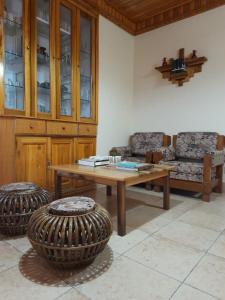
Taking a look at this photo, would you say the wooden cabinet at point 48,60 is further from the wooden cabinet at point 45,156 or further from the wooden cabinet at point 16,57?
the wooden cabinet at point 45,156

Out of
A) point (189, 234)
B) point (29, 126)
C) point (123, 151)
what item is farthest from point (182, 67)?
point (189, 234)

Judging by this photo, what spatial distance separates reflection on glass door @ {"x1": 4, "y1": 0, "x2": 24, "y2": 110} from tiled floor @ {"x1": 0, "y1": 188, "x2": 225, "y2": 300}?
1.50 meters

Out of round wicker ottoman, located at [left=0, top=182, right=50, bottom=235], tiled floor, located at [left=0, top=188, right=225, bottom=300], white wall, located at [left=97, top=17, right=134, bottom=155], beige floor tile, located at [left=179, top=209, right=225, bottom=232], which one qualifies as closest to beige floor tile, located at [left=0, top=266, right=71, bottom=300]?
tiled floor, located at [left=0, top=188, right=225, bottom=300]

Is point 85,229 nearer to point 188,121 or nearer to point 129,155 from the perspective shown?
point 129,155

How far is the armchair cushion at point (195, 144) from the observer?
123 inches

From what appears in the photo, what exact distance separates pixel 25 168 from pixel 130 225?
1317mm

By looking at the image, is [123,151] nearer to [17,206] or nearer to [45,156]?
[45,156]

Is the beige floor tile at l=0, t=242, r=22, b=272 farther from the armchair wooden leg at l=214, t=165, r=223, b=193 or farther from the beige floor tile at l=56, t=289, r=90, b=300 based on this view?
the armchair wooden leg at l=214, t=165, r=223, b=193

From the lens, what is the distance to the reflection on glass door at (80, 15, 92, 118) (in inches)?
125

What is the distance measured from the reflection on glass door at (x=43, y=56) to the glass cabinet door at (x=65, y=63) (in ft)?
0.49

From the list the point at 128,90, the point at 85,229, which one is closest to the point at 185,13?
the point at 128,90

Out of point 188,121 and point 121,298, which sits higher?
point 188,121

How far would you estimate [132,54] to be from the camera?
424cm

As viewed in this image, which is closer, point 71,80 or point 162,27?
point 71,80
